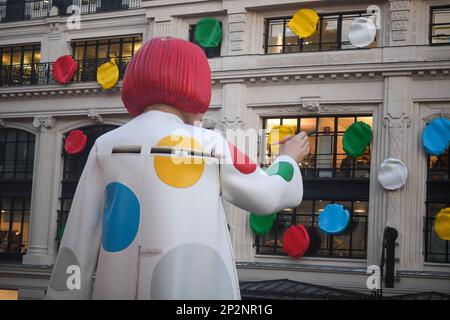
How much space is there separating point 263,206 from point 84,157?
21622 mm

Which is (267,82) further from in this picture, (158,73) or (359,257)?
(158,73)

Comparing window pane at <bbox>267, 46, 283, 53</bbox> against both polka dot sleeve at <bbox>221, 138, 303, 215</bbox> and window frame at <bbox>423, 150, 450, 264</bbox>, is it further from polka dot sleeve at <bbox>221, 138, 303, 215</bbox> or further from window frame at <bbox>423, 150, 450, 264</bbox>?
polka dot sleeve at <bbox>221, 138, 303, 215</bbox>

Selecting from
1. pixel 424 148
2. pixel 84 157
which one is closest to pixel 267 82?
pixel 424 148

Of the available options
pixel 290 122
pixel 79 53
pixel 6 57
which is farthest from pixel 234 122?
pixel 6 57

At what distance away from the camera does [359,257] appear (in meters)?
19.8

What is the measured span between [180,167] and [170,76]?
1.53 feet

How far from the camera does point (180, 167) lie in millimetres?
3279

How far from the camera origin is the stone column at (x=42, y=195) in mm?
23984

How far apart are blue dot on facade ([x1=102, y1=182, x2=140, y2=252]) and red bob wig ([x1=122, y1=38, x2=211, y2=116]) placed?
50 centimetres

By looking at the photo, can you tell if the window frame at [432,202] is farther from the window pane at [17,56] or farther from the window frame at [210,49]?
the window pane at [17,56]

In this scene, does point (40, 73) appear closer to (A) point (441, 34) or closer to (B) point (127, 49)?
(B) point (127, 49)

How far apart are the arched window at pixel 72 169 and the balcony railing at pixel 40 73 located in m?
1.89

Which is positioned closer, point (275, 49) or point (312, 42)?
point (312, 42)

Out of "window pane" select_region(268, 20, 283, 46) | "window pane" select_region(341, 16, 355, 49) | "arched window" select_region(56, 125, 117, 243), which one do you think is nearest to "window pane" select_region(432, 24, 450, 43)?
"window pane" select_region(341, 16, 355, 49)
